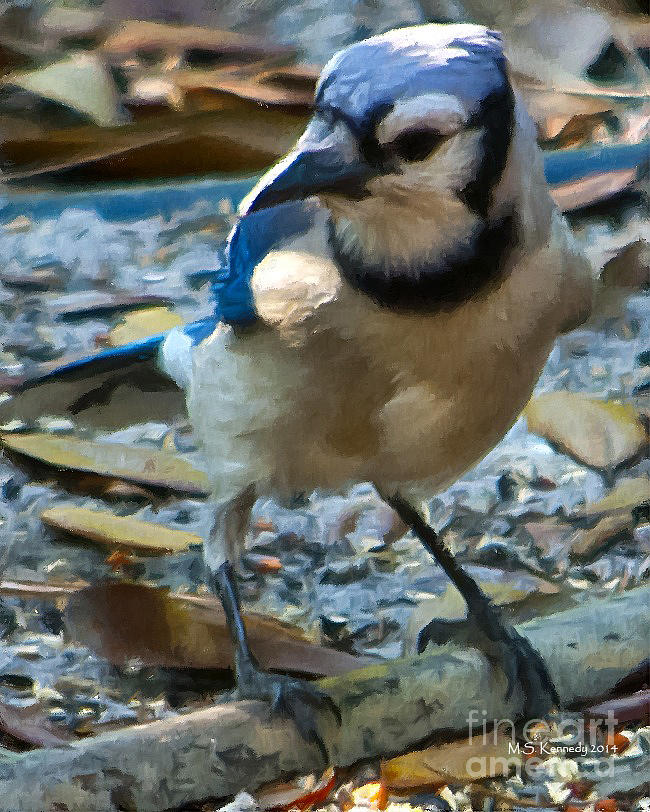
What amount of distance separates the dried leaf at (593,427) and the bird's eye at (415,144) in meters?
0.28

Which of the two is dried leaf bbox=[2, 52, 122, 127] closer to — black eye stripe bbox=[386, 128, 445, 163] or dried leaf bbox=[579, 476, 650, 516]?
black eye stripe bbox=[386, 128, 445, 163]

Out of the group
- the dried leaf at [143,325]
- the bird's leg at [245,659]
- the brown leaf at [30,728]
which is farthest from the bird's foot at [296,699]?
the dried leaf at [143,325]

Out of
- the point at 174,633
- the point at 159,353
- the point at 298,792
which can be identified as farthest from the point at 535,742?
the point at 159,353

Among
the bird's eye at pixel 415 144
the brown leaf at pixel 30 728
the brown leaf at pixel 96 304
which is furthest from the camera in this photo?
the brown leaf at pixel 96 304

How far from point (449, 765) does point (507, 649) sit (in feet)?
0.30

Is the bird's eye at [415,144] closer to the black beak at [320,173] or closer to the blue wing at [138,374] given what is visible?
the black beak at [320,173]

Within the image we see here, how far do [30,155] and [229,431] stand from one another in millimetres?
227

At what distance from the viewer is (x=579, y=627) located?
81cm

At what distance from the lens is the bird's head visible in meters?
0.63

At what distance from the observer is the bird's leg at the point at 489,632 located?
0.79 metres

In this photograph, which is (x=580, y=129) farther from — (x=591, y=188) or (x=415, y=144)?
(x=415, y=144)

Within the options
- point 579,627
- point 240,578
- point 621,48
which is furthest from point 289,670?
point 621,48

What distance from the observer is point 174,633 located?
85cm

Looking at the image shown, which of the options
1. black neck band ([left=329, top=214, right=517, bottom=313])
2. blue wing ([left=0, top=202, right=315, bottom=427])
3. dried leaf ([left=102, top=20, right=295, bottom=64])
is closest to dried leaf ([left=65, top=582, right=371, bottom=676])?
→ blue wing ([left=0, top=202, right=315, bottom=427])
